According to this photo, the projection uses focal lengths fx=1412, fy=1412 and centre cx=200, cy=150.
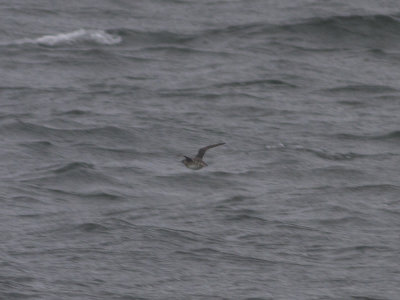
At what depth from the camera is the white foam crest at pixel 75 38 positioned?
33.2 meters

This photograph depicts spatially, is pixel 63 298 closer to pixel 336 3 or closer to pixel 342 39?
pixel 342 39

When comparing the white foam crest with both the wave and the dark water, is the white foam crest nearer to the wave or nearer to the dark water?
the dark water

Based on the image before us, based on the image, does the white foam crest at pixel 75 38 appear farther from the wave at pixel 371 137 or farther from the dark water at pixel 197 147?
the wave at pixel 371 137

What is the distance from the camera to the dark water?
2095 cm

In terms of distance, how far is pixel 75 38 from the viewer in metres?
33.4

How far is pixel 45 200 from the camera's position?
23531 mm

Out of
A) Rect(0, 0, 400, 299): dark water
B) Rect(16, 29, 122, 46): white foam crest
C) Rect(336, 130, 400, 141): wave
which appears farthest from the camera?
Rect(16, 29, 122, 46): white foam crest

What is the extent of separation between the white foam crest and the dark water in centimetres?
7

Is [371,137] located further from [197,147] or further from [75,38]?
[75,38]

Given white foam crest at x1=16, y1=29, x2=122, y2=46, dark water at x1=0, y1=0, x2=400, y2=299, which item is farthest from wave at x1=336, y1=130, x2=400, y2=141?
white foam crest at x1=16, y1=29, x2=122, y2=46

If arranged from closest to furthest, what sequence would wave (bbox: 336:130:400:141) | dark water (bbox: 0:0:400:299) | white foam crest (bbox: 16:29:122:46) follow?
dark water (bbox: 0:0:400:299) < wave (bbox: 336:130:400:141) < white foam crest (bbox: 16:29:122:46)

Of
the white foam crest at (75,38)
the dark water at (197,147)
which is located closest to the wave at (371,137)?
the dark water at (197,147)

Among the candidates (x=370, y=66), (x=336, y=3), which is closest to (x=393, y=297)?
(x=370, y=66)

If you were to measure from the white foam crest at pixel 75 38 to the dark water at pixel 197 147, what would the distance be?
0.07 m
